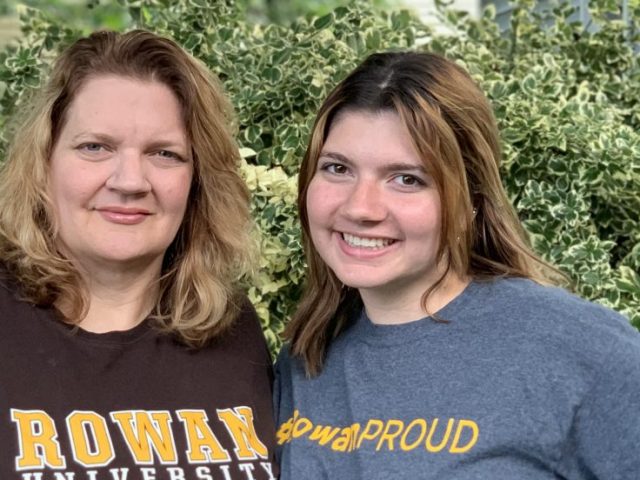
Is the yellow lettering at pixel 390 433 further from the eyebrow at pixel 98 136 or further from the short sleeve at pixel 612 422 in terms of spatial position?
the eyebrow at pixel 98 136

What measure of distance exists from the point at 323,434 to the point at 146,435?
1.30 ft

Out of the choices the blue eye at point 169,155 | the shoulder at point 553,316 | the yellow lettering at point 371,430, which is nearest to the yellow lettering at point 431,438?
the yellow lettering at point 371,430

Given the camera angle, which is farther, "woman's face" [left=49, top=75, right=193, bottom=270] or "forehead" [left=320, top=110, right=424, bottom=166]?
"woman's face" [left=49, top=75, right=193, bottom=270]

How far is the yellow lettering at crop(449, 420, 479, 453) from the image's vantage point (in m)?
2.27

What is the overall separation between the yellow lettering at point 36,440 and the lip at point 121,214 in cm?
48

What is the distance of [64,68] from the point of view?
2.73 meters

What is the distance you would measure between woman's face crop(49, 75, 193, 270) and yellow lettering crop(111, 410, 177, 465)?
1.27 ft

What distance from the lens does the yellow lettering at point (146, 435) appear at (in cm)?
244

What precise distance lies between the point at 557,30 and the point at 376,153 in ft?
7.68

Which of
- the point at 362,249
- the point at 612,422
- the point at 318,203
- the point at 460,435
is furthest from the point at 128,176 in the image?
the point at 612,422

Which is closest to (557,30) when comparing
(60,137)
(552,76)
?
(552,76)

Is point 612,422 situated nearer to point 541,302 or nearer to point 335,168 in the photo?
point 541,302

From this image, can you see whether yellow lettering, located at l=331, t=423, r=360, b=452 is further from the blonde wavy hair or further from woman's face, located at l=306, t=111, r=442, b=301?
the blonde wavy hair

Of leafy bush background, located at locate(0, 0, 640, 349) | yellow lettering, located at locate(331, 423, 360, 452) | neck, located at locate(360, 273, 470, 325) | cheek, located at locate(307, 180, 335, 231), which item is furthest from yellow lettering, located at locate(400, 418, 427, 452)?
leafy bush background, located at locate(0, 0, 640, 349)
